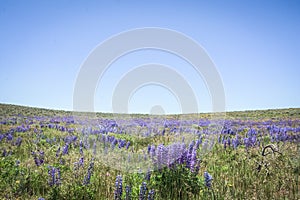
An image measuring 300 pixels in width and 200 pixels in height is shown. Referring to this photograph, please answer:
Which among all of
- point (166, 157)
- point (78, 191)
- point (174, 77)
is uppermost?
point (174, 77)

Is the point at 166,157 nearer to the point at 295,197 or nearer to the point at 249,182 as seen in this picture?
the point at 249,182

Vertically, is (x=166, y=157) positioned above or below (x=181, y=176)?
above

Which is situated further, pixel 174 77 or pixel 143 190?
pixel 174 77

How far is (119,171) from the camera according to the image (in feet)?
17.5

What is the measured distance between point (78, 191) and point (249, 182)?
2641 millimetres

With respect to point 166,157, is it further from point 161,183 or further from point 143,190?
point 143,190

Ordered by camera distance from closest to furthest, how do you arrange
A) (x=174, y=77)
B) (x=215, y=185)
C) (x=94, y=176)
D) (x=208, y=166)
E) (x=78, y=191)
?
1. (x=78, y=191)
2. (x=215, y=185)
3. (x=94, y=176)
4. (x=208, y=166)
5. (x=174, y=77)

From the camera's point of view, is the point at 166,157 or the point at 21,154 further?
the point at 21,154

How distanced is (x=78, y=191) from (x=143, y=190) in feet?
3.23

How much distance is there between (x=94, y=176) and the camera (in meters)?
4.75

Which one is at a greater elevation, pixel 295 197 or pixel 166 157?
pixel 166 157

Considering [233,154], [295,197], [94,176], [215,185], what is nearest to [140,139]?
[233,154]

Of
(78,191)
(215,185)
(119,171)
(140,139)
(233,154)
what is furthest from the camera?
(140,139)

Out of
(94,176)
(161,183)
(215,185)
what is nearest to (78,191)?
(94,176)
